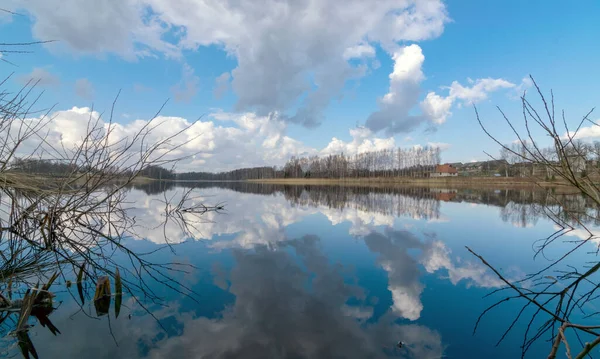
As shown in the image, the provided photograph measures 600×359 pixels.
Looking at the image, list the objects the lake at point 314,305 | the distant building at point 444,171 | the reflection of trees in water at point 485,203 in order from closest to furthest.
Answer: the lake at point 314,305 → the reflection of trees in water at point 485,203 → the distant building at point 444,171

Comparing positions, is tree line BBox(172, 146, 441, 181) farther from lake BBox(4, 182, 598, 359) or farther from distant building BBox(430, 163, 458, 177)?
lake BBox(4, 182, 598, 359)

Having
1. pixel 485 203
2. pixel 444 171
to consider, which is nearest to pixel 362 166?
pixel 444 171

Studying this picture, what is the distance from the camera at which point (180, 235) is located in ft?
35.6

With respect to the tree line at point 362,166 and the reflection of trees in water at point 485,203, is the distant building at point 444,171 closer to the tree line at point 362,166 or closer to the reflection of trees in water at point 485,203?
the tree line at point 362,166

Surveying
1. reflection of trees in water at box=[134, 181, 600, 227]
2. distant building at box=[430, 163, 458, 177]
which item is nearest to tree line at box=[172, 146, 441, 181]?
distant building at box=[430, 163, 458, 177]

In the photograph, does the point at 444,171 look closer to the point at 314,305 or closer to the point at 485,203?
the point at 485,203

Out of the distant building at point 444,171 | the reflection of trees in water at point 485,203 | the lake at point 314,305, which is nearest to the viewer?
the lake at point 314,305

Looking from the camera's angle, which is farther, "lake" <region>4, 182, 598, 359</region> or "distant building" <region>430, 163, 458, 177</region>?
"distant building" <region>430, 163, 458, 177</region>

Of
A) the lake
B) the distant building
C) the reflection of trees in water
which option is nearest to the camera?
the lake

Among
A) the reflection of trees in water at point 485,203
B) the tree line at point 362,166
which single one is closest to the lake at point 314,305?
the reflection of trees in water at point 485,203

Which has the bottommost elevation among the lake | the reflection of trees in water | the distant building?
the lake

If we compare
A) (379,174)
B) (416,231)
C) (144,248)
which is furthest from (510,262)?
(379,174)

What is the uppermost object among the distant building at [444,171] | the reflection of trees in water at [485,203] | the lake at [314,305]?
the distant building at [444,171]

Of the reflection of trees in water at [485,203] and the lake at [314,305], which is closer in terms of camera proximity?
the lake at [314,305]
